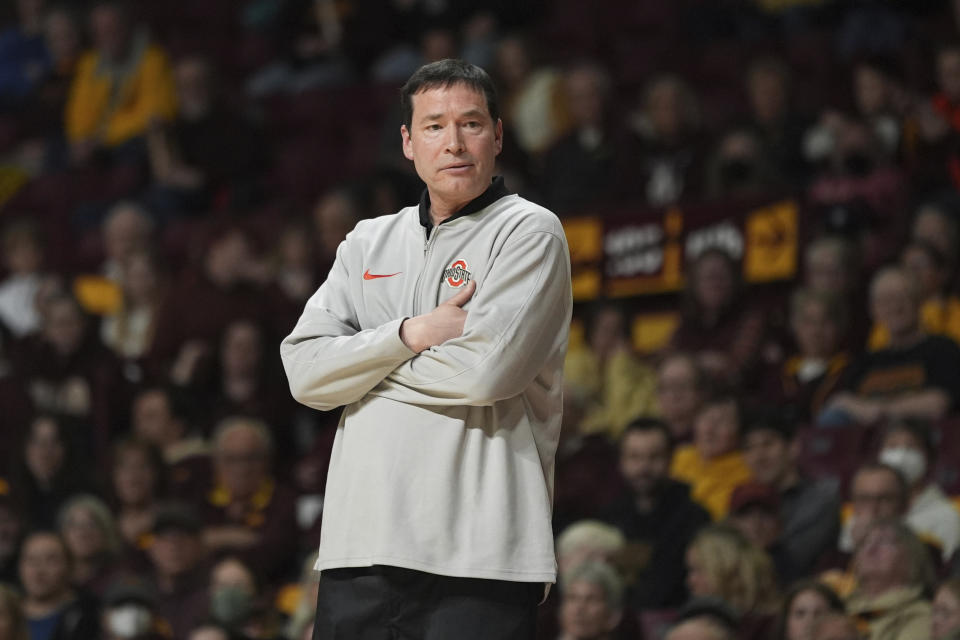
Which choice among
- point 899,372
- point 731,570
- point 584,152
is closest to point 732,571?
point 731,570

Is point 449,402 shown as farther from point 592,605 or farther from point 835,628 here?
point 592,605

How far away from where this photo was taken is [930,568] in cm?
568

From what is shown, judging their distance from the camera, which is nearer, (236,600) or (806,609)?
(806,609)

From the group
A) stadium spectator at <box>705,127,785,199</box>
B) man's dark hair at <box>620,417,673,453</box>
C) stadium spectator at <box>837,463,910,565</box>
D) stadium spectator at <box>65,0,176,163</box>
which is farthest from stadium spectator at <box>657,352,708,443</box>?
stadium spectator at <box>65,0,176,163</box>

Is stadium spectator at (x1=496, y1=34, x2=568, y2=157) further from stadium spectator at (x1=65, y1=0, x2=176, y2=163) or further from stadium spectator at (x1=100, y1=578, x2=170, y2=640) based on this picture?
stadium spectator at (x1=100, y1=578, x2=170, y2=640)

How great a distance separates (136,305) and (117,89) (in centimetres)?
220

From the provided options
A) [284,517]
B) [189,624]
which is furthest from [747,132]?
[189,624]

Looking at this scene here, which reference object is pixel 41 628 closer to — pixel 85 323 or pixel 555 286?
pixel 85 323

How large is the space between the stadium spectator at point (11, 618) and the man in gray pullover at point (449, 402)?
3.56 metres

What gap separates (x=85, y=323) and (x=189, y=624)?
236 centimetres

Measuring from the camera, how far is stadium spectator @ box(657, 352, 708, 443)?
721 cm

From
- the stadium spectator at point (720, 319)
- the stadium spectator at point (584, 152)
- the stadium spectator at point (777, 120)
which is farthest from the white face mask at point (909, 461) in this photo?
the stadium spectator at point (584, 152)

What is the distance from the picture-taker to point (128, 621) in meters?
6.43

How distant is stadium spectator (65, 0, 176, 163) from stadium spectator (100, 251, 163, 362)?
1650mm
